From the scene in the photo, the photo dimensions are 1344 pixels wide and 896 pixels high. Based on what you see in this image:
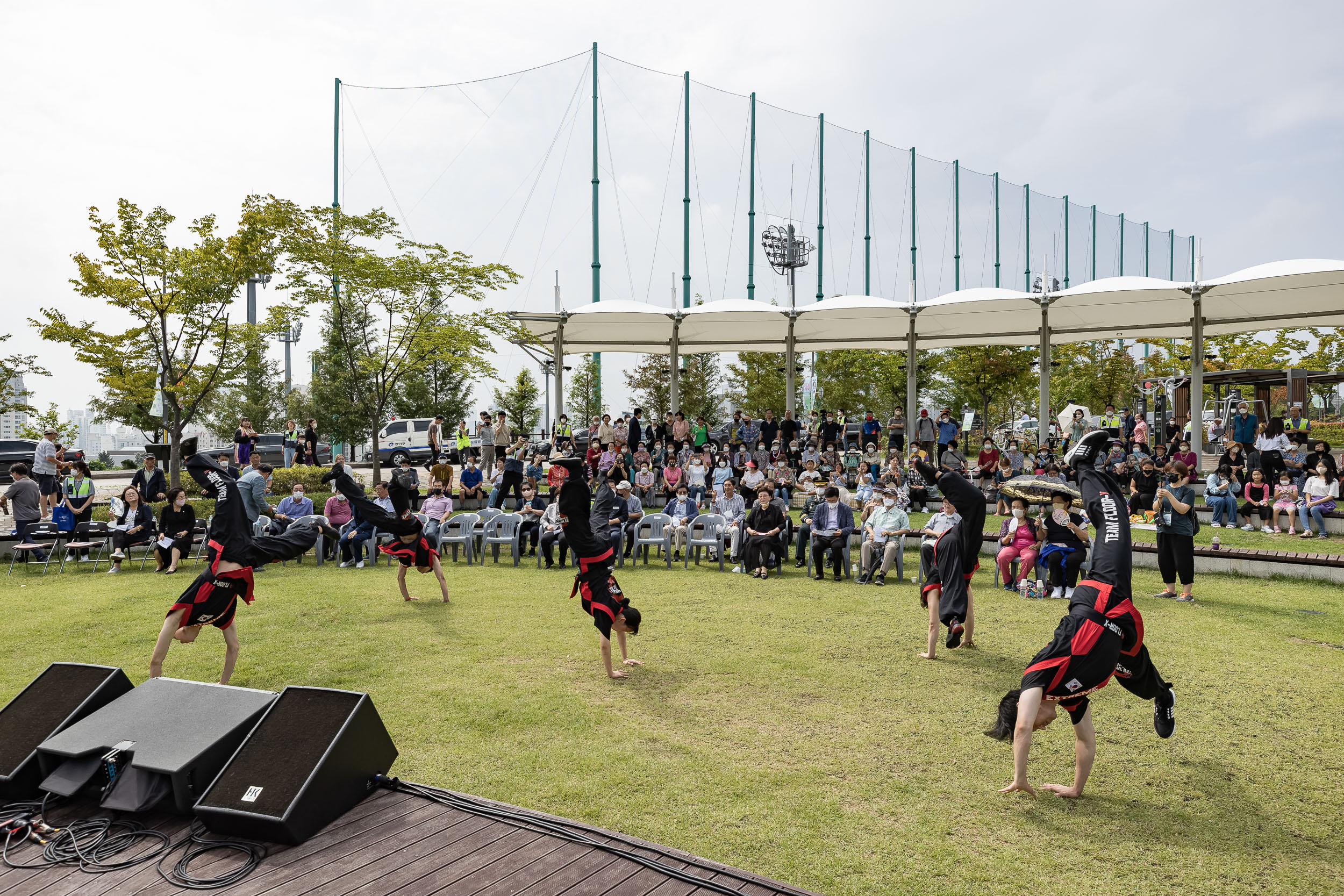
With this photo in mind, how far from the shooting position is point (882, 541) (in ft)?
37.1

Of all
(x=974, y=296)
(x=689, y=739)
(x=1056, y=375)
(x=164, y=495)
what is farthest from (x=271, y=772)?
(x=1056, y=375)

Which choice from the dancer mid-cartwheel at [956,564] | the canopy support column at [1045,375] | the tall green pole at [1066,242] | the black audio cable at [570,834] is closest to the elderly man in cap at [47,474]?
the black audio cable at [570,834]

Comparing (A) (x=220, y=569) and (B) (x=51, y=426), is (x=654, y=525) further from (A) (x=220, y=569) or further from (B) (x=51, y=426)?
(B) (x=51, y=426)

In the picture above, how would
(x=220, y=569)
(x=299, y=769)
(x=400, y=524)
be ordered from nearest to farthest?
(x=299, y=769) → (x=220, y=569) → (x=400, y=524)

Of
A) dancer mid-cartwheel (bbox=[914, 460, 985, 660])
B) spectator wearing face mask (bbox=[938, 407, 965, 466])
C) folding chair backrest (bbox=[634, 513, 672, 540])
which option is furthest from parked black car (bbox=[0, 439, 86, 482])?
dancer mid-cartwheel (bbox=[914, 460, 985, 660])

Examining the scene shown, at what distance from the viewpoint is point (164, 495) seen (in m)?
16.4

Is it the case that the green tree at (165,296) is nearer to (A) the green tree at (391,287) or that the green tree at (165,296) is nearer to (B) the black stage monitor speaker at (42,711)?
(A) the green tree at (391,287)

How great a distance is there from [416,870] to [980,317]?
19281mm

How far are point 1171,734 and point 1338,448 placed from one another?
1028 inches

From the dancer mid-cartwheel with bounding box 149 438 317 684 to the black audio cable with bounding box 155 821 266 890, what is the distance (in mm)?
3087

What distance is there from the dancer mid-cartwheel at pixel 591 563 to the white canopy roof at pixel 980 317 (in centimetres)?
1345

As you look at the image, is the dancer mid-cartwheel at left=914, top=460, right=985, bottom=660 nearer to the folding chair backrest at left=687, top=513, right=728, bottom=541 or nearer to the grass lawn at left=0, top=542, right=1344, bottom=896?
the grass lawn at left=0, top=542, right=1344, bottom=896

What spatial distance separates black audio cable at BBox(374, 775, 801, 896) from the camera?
10.8 ft

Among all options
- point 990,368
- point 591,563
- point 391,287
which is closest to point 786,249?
point 990,368
